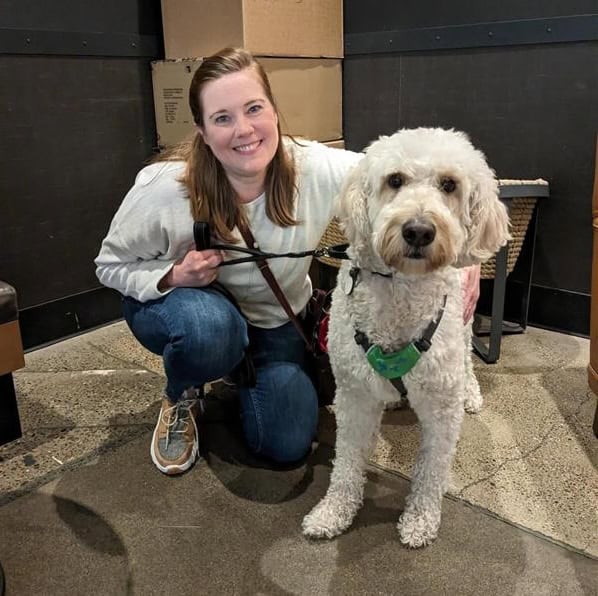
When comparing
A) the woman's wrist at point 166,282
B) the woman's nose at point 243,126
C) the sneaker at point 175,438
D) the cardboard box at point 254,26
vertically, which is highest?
the cardboard box at point 254,26

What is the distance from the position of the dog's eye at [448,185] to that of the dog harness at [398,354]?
0.29 m

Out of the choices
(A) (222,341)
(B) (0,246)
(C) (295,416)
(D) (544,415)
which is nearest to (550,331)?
(D) (544,415)

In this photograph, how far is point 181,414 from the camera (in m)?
2.05

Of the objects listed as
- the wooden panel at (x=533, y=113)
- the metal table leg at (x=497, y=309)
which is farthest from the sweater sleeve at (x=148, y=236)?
the wooden panel at (x=533, y=113)

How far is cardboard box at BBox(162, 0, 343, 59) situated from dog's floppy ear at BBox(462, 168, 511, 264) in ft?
5.29

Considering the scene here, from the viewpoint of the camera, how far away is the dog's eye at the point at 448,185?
1.37m

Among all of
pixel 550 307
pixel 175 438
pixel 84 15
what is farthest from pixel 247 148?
pixel 550 307

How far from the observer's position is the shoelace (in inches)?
79.7

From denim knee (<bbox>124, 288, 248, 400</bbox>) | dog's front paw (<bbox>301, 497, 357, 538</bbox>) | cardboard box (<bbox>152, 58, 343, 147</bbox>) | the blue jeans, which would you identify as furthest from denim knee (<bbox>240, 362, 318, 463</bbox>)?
cardboard box (<bbox>152, 58, 343, 147</bbox>)

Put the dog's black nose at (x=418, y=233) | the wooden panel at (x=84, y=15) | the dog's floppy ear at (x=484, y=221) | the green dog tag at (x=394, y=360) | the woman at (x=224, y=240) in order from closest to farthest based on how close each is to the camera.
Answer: the dog's black nose at (x=418, y=233) → the dog's floppy ear at (x=484, y=221) → the green dog tag at (x=394, y=360) → the woman at (x=224, y=240) → the wooden panel at (x=84, y=15)

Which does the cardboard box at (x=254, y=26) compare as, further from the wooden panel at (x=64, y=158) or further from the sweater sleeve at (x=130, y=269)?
the sweater sleeve at (x=130, y=269)

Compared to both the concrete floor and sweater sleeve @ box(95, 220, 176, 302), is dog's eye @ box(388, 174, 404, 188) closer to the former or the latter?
sweater sleeve @ box(95, 220, 176, 302)

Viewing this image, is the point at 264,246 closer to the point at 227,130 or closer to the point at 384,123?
the point at 227,130

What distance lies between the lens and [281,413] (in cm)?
197
